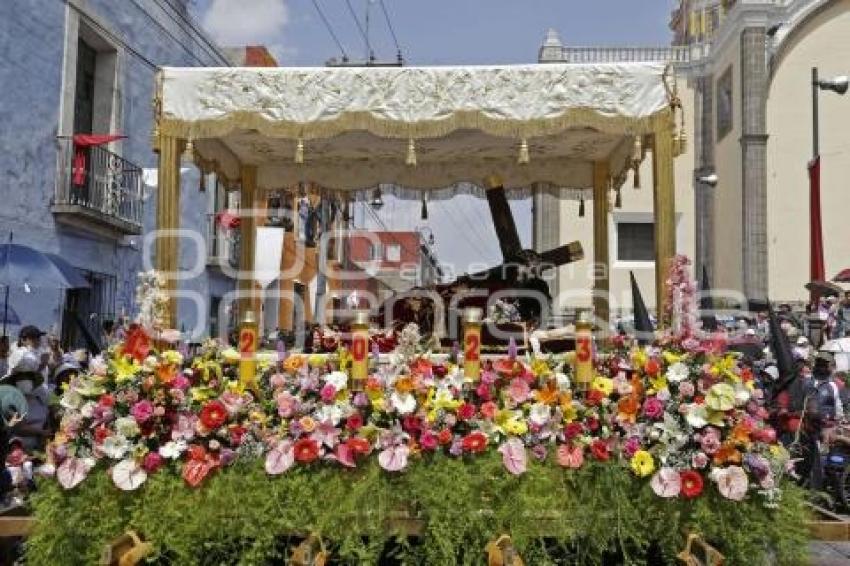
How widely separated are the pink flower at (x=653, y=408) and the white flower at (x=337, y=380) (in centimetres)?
155

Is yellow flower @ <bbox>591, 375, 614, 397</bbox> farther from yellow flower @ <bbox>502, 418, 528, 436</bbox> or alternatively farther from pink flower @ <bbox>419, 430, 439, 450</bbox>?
pink flower @ <bbox>419, 430, 439, 450</bbox>

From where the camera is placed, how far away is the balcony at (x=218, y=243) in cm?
1853

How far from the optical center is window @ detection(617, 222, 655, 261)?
27078 millimetres

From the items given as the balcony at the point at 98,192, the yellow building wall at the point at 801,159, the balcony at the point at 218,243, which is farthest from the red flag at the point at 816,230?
the balcony at the point at 98,192

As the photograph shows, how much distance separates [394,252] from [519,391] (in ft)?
149

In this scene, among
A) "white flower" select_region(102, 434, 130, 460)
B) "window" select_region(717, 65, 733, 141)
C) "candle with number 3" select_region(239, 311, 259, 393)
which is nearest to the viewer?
"white flower" select_region(102, 434, 130, 460)

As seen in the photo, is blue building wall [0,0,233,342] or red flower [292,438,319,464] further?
blue building wall [0,0,233,342]

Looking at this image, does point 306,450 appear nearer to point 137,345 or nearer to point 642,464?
point 137,345

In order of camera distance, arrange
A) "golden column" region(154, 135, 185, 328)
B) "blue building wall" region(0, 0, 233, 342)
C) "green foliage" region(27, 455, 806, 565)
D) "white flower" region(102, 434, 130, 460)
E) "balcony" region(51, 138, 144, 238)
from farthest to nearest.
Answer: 1. "balcony" region(51, 138, 144, 238)
2. "blue building wall" region(0, 0, 233, 342)
3. "golden column" region(154, 135, 185, 328)
4. "white flower" region(102, 434, 130, 460)
5. "green foliage" region(27, 455, 806, 565)

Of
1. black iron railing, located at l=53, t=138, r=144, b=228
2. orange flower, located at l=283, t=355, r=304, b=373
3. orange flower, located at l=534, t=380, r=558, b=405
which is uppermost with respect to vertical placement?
black iron railing, located at l=53, t=138, r=144, b=228

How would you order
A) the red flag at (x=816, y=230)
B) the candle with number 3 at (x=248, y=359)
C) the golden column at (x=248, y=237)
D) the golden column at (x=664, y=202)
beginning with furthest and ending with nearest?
the red flag at (x=816, y=230) < the golden column at (x=248, y=237) < the golden column at (x=664, y=202) < the candle with number 3 at (x=248, y=359)

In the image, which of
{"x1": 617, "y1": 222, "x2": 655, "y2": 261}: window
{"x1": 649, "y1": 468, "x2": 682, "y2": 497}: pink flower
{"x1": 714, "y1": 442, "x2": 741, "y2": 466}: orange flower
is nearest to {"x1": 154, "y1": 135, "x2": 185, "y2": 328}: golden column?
{"x1": 649, "y1": 468, "x2": 682, "y2": 497}: pink flower

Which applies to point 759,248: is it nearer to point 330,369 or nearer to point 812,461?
point 812,461

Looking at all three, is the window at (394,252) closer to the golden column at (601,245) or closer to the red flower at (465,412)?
the golden column at (601,245)
